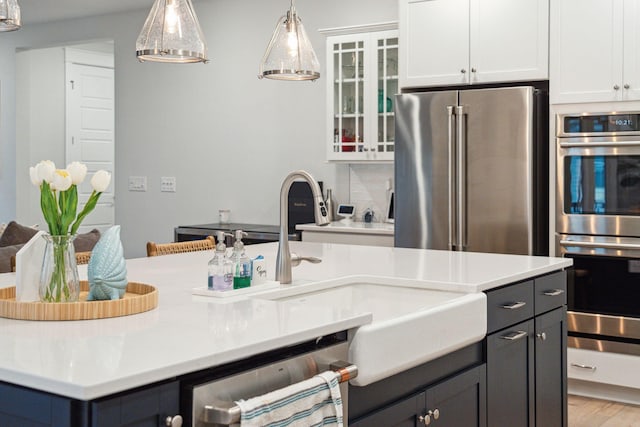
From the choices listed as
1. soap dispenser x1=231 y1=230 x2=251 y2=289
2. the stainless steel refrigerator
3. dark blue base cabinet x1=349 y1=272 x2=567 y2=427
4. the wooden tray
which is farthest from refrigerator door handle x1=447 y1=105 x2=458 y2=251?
the wooden tray

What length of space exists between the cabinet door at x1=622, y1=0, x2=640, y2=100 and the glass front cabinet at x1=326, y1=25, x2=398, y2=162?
1.54 m

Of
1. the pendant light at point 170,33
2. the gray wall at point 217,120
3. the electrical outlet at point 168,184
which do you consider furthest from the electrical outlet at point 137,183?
the pendant light at point 170,33

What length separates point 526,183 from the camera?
4.49m

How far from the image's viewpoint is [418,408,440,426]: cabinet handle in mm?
2297

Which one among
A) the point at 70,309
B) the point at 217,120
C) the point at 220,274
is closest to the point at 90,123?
the point at 217,120

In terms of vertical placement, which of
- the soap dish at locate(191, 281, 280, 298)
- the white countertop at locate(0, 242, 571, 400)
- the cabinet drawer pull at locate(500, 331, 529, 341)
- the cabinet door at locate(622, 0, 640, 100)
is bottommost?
the cabinet drawer pull at locate(500, 331, 529, 341)

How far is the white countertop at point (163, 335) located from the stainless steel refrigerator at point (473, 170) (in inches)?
69.0

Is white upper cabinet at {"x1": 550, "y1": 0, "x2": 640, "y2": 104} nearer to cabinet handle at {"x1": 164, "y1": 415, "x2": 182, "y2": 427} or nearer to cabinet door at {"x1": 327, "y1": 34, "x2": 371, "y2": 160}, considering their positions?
cabinet door at {"x1": 327, "y1": 34, "x2": 371, "y2": 160}

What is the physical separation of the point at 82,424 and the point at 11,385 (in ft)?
0.59

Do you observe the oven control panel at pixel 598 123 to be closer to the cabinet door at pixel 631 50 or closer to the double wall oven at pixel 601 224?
the double wall oven at pixel 601 224

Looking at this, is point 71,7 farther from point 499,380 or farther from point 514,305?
point 499,380

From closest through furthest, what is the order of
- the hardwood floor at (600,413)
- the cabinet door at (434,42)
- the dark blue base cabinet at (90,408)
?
the dark blue base cabinet at (90,408) → the hardwood floor at (600,413) → the cabinet door at (434,42)

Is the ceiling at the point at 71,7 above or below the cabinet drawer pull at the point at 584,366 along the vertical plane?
above

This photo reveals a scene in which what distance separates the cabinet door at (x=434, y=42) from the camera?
4824 mm
